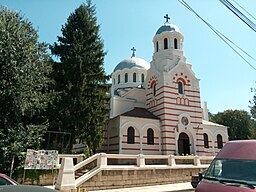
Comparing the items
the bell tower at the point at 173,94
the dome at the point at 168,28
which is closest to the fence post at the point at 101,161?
the bell tower at the point at 173,94

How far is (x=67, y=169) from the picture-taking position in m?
11.6

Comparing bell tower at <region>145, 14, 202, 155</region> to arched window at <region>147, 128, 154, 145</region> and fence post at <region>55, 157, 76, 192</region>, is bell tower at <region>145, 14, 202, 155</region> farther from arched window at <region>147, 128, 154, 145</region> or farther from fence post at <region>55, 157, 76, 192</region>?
fence post at <region>55, 157, 76, 192</region>

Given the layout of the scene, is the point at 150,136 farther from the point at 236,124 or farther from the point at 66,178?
the point at 236,124

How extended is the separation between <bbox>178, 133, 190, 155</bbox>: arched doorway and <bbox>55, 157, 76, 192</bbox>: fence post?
1531 centimetres

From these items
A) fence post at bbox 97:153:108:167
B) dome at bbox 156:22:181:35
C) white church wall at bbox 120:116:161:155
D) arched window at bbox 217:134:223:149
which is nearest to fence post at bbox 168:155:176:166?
fence post at bbox 97:153:108:167

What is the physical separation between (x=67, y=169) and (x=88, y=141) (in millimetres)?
5251

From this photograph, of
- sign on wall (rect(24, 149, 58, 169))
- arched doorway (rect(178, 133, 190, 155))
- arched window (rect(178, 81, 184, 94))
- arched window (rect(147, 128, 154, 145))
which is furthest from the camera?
arched window (rect(178, 81, 184, 94))

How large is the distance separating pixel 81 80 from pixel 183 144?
1355 centimetres

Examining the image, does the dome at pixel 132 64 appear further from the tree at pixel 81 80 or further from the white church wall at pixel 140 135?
the tree at pixel 81 80

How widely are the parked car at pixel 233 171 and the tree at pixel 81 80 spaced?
38.8ft

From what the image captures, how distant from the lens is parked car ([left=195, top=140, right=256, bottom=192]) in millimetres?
4945

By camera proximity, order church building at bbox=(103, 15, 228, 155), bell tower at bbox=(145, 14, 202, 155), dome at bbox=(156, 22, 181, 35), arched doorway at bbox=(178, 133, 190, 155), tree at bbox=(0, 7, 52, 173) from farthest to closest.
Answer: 1. dome at bbox=(156, 22, 181, 35)
2. arched doorway at bbox=(178, 133, 190, 155)
3. bell tower at bbox=(145, 14, 202, 155)
4. church building at bbox=(103, 15, 228, 155)
5. tree at bbox=(0, 7, 52, 173)

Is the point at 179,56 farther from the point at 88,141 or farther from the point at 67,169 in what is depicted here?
the point at 67,169

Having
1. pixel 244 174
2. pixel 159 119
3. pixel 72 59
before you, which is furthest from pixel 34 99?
pixel 159 119
